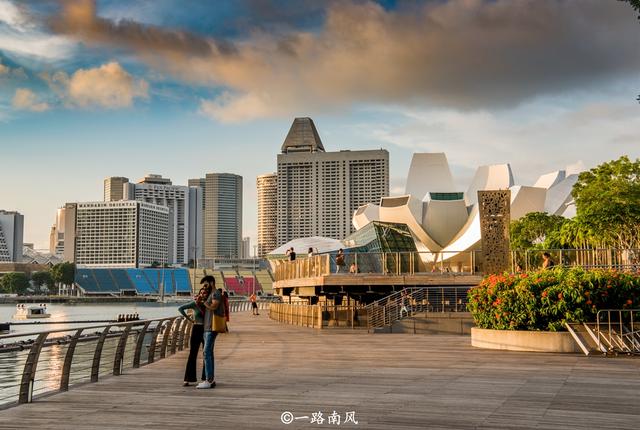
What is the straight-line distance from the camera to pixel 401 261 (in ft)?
102

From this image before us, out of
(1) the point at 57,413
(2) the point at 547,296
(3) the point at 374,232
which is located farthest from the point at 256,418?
(3) the point at 374,232

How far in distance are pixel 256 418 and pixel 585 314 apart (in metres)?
11.8

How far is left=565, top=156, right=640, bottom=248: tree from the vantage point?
3744 cm

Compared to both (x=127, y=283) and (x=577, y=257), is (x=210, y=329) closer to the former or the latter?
(x=577, y=257)

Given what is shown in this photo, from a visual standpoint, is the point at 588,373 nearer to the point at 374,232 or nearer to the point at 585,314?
the point at 585,314

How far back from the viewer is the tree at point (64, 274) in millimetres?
186750

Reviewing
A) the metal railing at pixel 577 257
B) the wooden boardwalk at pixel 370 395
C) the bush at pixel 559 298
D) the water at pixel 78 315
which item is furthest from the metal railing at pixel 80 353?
the water at pixel 78 315

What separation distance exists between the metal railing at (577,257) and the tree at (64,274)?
173 meters

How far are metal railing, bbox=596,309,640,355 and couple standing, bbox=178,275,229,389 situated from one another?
9726 millimetres

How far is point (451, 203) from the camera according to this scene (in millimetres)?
87438

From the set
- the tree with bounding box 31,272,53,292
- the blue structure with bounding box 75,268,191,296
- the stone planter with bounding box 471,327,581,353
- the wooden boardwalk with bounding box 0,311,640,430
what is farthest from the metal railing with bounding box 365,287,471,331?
the tree with bounding box 31,272,53,292

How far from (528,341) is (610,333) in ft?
6.25

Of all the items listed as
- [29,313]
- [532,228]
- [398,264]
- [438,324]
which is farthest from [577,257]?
[29,313]

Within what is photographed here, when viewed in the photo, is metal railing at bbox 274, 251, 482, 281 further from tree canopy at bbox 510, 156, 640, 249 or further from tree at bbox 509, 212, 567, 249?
tree at bbox 509, 212, 567, 249
